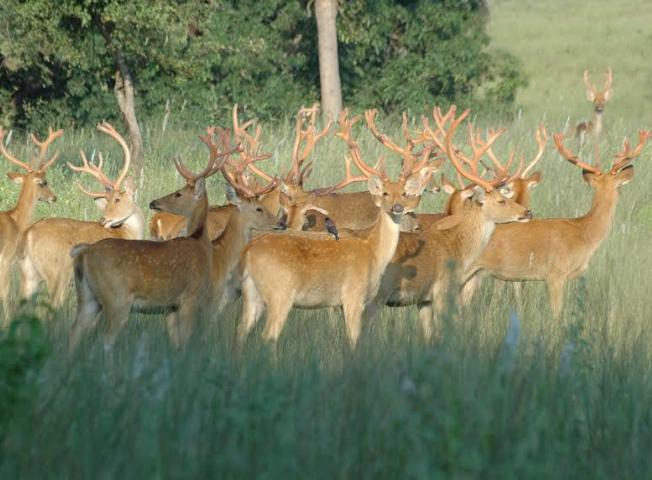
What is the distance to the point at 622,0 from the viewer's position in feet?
166

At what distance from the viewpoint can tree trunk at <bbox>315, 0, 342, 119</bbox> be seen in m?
21.4

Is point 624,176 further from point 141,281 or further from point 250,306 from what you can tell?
point 141,281

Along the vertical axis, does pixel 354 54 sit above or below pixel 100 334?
above

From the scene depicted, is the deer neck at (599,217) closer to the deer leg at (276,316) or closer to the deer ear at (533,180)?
the deer ear at (533,180)

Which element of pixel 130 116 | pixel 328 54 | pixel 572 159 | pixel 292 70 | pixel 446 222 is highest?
pixel 292 70

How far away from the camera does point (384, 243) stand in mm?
8555

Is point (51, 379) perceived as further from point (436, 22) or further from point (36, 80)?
point (436, 22)

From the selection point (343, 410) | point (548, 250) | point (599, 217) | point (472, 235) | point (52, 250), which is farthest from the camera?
point (599, 217)

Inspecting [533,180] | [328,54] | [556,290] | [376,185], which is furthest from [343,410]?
[328,54]

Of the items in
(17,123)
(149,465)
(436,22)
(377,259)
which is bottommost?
(149,465)

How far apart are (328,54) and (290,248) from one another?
13.9 m

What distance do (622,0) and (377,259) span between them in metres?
44.3

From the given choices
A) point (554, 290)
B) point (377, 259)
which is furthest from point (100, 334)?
point (554, 290)

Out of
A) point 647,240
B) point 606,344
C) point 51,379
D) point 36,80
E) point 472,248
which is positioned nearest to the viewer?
point 51,379
